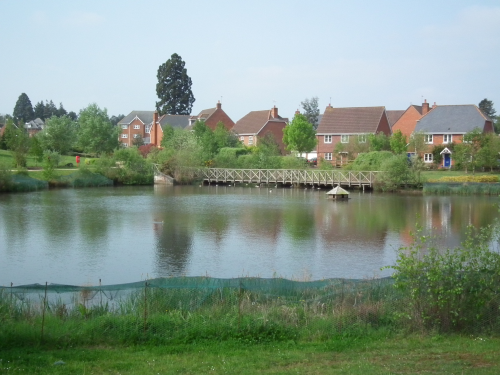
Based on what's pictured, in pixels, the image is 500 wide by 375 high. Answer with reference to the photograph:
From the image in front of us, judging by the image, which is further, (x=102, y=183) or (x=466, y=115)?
(x=466, y=115)

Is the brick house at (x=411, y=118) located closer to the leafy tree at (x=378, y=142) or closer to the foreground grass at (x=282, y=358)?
the leafy tree at (x=378, y=142)

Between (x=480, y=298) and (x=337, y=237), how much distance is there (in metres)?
17.2

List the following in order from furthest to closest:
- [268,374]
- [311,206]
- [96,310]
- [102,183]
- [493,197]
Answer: [102,183]
[493,197]
[311,206]
[96,310]
[268,374]

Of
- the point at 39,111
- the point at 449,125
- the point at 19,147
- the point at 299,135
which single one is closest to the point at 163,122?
the point at 299,135

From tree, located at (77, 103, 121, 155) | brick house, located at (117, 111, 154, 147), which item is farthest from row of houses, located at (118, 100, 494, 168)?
tree, located at (77, 103, 121, 155)

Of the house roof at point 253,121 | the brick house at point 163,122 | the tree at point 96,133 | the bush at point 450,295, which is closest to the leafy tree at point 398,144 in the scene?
the house roof at point 253,121

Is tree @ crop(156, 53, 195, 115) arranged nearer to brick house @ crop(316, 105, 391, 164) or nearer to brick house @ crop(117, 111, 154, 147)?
brick house @ crop(117, 111, 154, 147)

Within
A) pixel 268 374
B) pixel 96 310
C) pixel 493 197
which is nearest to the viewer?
pixel 268 374

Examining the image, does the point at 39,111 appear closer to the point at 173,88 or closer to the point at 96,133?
the point at 173,88

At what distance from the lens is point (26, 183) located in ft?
162

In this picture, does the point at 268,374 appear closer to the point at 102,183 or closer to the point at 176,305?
the point at 176,305

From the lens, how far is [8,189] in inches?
1865

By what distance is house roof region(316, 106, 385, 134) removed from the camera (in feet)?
233

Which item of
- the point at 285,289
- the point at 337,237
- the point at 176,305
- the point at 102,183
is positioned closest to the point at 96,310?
the point at 176,305
